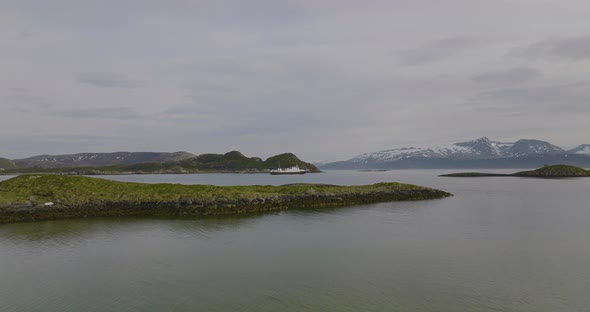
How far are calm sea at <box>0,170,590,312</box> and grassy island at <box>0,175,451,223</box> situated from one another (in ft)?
20.9

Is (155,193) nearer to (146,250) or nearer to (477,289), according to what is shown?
(146,250)

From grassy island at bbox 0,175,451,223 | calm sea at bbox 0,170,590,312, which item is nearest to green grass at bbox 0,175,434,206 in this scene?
grassy island at bbox 0,175,451,223

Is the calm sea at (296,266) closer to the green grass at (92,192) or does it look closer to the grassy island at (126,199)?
the grassy island at (126,199)

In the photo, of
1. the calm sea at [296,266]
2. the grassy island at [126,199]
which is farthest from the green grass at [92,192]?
the calm sea at [296,266]

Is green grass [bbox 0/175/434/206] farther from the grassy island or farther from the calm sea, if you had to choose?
the calm sea

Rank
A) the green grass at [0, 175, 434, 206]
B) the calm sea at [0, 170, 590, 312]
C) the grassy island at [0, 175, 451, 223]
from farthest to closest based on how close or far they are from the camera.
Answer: the green grass at [0, 175, 434, 206] < the grassy island at [0, 175, 451, 223] < the calm sea at [0, 170, 590, 312]

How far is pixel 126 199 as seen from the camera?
2195 inches

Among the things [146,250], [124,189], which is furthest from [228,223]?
[124,189]

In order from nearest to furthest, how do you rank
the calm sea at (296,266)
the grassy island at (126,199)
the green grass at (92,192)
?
the calm sea at (296,266) → the grassy island at (126,199) → the green grass at (92,192)

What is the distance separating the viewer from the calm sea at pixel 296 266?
19.5m

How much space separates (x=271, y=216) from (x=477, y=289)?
34.6 metres

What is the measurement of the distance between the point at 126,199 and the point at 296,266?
40.1 metres

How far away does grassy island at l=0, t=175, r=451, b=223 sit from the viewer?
50.6m

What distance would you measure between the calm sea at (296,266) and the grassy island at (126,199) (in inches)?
251
